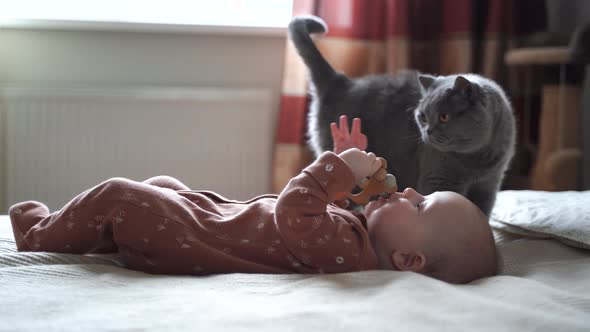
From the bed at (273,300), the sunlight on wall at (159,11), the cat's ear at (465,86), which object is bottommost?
the bed at (273,300)

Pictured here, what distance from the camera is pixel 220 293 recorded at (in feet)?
3.07

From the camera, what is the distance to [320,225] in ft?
3.64

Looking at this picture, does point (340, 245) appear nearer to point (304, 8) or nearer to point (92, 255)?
point (92, 255)

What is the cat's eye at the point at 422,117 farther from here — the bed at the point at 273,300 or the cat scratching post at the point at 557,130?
the cat scratching post at the point at 557,130

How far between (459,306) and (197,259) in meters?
0.48

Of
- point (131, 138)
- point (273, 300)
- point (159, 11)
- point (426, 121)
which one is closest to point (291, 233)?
point (273, 300)

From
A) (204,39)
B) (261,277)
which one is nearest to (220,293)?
(261,277)

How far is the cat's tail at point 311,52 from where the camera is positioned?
6.30 ft

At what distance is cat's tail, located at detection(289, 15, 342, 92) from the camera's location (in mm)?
1919

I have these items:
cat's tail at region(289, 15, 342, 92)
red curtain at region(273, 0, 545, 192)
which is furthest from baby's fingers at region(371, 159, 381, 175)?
red curtain at region(273, 0, 545, 192)

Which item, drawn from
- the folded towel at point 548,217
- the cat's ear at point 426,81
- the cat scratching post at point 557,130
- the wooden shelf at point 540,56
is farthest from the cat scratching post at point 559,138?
the cat's ear at point 426,81

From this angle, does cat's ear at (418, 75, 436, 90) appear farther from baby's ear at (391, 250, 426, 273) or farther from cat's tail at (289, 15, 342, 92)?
baby's ear at (391, 250, 426, 273)

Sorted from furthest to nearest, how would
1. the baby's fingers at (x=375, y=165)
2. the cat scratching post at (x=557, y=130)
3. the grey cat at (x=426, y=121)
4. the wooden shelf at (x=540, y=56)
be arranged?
the cat scratching post at (x=557, y=130)
the wooden shelf at (x=540, y=56)
the grey cat at (x=426, y=121)
the baby's fingers at (x=375, y=165)

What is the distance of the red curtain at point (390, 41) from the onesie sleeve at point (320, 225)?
1279 mm
